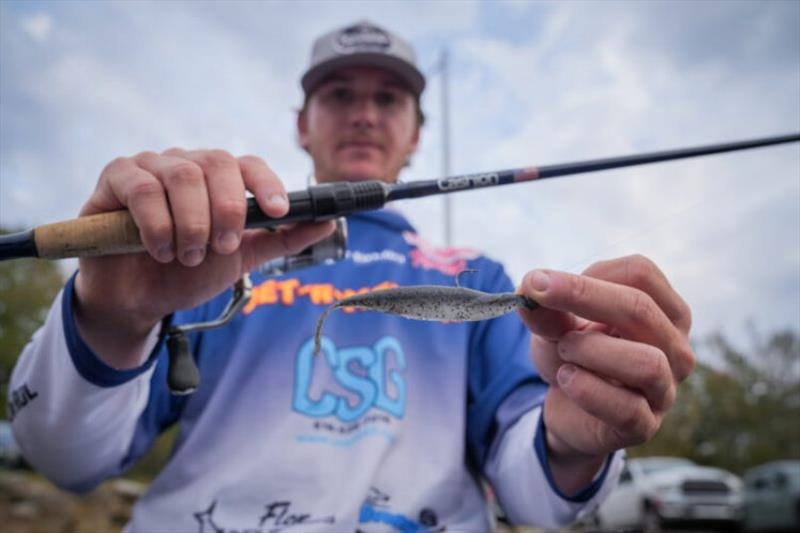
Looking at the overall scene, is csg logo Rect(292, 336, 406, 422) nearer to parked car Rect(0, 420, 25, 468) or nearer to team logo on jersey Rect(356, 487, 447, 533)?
team logo on jersey Rect(356, 487, 447, 533)

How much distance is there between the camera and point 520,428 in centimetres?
198

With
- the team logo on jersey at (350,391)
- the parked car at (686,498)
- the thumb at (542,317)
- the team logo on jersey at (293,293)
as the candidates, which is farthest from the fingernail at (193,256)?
the parked car at (686,498)

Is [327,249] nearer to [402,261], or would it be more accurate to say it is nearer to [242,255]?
[242,255]

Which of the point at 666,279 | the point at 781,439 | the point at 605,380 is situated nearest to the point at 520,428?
the point at 605,380

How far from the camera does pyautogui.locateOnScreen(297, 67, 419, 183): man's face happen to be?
268 centimetres

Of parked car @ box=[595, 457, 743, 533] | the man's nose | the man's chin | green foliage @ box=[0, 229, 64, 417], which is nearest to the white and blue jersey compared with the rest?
the man's chin

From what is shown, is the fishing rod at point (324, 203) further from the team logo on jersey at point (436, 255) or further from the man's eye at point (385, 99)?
the man's eye at point (385, 99)

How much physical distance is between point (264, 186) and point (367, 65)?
155cm

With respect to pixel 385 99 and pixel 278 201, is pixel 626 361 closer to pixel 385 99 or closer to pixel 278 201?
pixel 278 201

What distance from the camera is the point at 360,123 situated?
8.75 feet

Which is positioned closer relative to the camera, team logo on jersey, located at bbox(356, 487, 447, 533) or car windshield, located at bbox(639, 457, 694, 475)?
team logo on jersey, located at bbox(356, 487, 447, 533)

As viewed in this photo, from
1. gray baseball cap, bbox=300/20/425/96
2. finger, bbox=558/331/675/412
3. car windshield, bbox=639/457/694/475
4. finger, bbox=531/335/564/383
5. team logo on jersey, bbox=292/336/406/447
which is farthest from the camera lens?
car windshield, bbox=639/457/694/475

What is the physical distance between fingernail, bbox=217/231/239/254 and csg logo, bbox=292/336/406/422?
85cm

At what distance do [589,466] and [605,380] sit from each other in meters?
0.52
